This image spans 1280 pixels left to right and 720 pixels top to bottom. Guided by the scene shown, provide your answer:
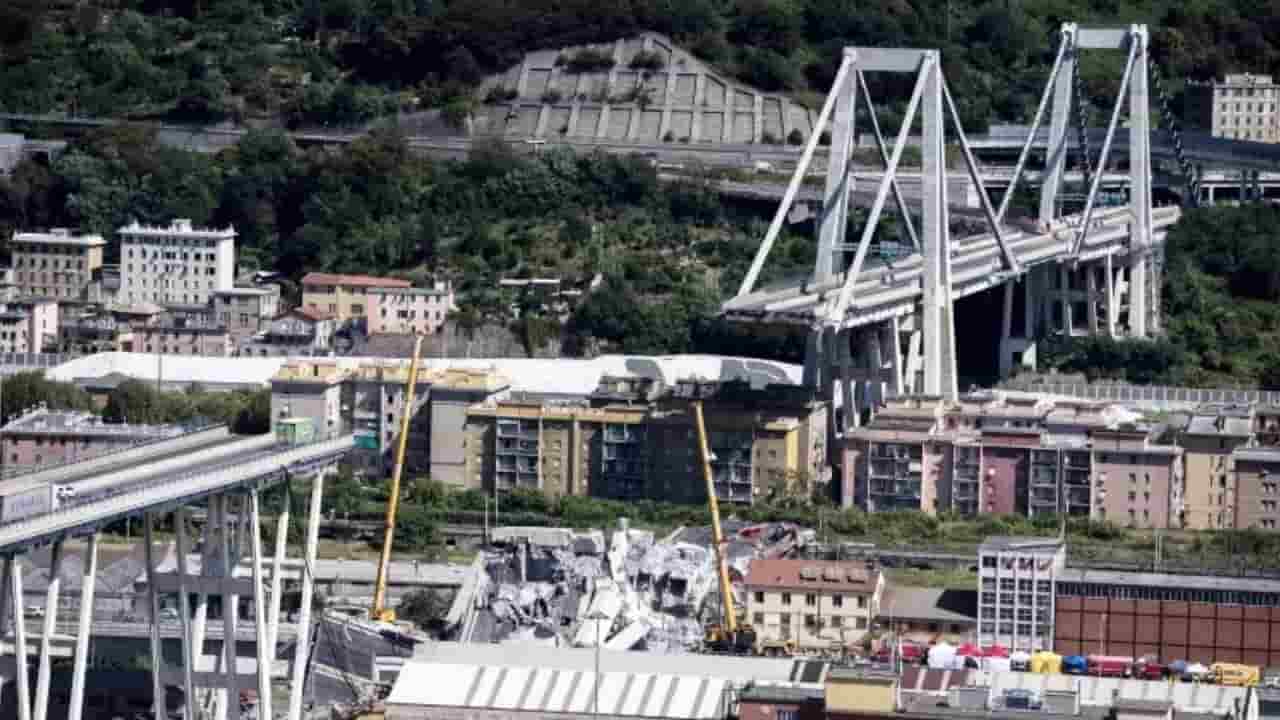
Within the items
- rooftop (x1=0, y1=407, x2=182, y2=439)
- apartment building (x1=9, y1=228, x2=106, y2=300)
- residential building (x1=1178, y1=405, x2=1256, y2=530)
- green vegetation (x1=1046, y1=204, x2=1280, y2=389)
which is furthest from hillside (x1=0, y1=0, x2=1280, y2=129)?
residential building (x1=1178, y1=405, x2=1256, y2=530)

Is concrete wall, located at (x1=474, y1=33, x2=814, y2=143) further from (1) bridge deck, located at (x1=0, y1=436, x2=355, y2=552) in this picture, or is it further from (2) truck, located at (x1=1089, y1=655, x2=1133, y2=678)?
(1) bridge deck, located at (x1=0, y1=436, x2=355, y2=552)

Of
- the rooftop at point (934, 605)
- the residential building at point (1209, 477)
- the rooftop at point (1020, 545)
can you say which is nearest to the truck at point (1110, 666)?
the rooftop at point (934, 605)

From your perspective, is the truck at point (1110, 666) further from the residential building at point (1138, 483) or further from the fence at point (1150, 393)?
the fence at point (1150, 393)

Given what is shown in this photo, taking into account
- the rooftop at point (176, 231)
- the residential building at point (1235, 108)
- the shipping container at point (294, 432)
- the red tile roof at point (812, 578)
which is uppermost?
the residential building at point (1235, 108)

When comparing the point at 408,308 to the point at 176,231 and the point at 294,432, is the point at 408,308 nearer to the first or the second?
the point at 176,231

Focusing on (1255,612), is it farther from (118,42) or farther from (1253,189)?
(118,42)

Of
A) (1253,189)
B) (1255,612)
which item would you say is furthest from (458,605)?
(1253,189)
